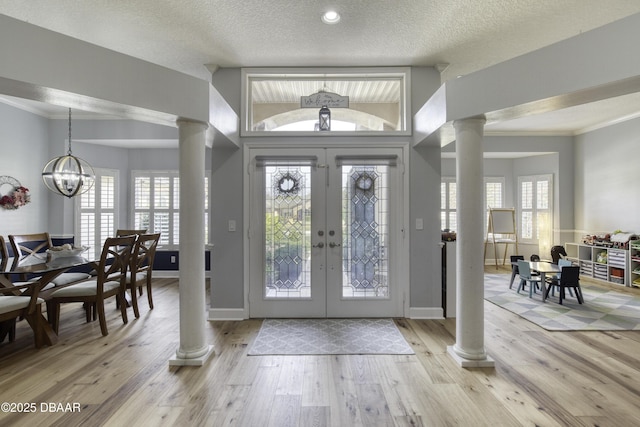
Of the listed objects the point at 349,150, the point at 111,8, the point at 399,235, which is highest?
the point at 111,8

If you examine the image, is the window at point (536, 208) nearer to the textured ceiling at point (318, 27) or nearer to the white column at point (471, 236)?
the textured ceiling at point (318, 27)

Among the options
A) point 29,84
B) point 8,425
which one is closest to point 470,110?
point 29,84

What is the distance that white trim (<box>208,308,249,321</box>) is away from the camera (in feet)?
12.0

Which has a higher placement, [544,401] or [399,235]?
[399,235]

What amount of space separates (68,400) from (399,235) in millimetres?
3422

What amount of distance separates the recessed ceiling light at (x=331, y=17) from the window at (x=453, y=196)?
212 inches

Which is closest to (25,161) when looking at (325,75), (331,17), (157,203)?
(157,203)

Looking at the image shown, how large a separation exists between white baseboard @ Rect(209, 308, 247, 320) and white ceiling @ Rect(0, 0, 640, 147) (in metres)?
3.03

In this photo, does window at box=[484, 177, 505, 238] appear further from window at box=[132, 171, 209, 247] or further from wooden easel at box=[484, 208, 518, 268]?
window at box=[132, 171, 209, 247]

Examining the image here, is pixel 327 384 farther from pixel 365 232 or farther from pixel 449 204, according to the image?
pixel 449 204

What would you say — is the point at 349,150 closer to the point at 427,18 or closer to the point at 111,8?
the point at 427,18

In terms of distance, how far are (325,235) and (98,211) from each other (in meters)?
4.78

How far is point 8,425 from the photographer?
187cm

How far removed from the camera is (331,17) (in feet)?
8.82
